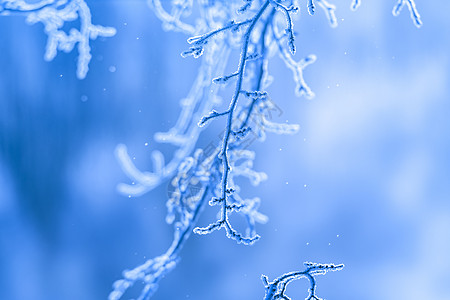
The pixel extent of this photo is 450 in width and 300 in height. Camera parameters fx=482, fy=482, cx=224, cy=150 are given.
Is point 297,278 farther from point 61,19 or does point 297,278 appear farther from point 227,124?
point 61,19

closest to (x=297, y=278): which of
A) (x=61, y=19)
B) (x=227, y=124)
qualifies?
(x=227, y=124)

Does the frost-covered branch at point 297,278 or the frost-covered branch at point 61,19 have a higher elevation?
the frost-covered branch at point 61,19

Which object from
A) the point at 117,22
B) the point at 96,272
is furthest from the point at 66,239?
the point at 117,22

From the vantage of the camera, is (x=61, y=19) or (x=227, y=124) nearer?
(x=227, y=124)

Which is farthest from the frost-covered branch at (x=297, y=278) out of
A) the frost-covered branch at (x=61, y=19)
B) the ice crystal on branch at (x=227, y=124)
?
the frost-covered branch at (x=61, y=19)

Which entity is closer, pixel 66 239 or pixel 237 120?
pixel 237 120

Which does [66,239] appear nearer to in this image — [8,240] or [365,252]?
[8,240]

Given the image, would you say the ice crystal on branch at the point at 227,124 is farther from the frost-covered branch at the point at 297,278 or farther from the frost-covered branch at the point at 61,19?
the frost-covered branch at the point at 61,19

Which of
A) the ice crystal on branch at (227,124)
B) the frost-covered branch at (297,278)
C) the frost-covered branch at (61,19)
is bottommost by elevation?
the frost-covered branch at (297,278)
